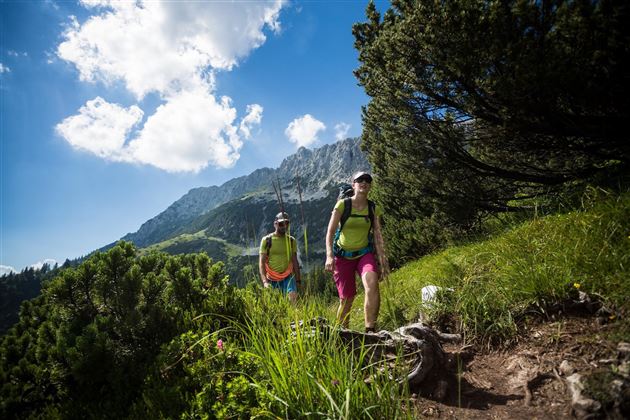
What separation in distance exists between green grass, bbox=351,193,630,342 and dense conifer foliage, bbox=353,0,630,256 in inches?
88.7

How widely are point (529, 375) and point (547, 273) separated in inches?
47.8

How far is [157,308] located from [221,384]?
1.95m

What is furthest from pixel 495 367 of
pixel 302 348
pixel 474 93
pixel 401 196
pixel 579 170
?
pixel 401 196

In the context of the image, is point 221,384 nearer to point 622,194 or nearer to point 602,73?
point 622,194

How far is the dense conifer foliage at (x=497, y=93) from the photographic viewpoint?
4.86m

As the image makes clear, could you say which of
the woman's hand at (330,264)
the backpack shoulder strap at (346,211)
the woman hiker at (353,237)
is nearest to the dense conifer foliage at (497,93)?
the woman hiker at (353,237)

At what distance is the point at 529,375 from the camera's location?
9.30 ft

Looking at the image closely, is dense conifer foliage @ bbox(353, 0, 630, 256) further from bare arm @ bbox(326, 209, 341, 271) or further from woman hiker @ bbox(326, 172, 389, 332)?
bare arm @ bbox(326, 209, 341, 271)

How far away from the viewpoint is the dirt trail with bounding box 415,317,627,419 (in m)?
2.47

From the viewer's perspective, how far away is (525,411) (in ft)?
8.14

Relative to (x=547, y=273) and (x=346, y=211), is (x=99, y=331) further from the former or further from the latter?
(x=547, y=273)

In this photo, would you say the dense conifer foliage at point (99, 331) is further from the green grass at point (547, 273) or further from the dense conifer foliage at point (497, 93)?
the dense conifer foliage at point (497, 93)

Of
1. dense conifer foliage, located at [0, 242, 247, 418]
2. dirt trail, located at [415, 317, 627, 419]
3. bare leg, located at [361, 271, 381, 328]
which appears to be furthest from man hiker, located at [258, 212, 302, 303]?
dirt trail, located at [415, 317, 627, 419]

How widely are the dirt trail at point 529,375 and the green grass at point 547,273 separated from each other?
0.29 metres
